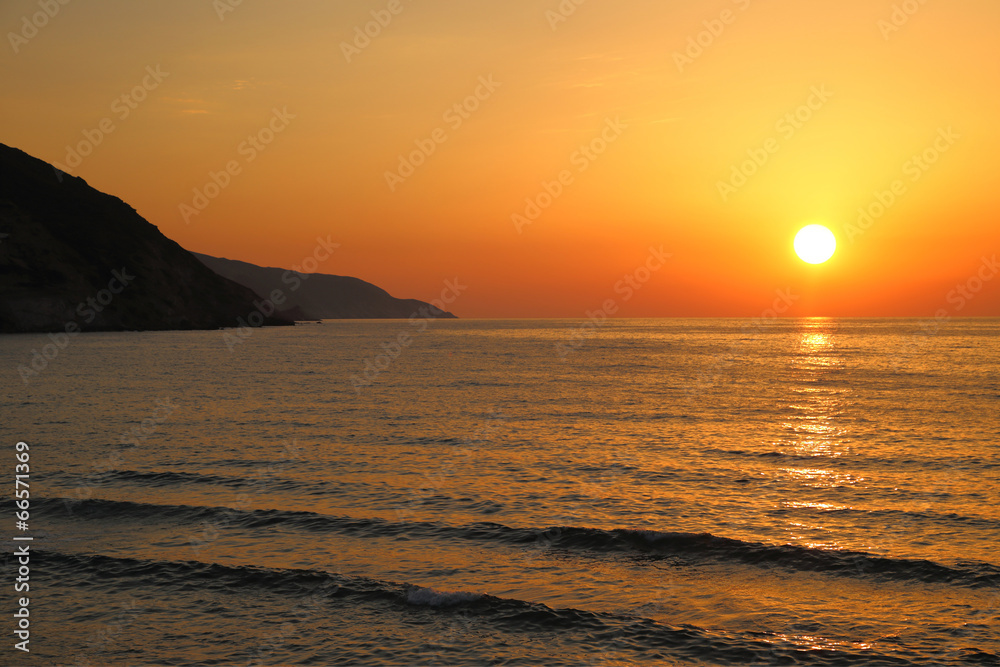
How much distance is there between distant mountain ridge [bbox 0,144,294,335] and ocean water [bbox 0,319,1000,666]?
118 metres

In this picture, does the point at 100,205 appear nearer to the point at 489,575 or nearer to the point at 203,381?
the point at 203,381

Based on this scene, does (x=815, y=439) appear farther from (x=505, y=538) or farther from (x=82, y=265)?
(x=82, y=265)

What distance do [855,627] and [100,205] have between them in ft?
669

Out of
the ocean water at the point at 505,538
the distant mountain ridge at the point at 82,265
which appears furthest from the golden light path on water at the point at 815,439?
the distant mountain ridge at the point at 82,265

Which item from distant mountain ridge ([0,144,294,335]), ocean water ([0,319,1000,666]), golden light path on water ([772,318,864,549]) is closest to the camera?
ocean water ([0,319,1000,666])

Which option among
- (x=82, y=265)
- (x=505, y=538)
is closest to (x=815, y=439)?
(x=505, y=538)

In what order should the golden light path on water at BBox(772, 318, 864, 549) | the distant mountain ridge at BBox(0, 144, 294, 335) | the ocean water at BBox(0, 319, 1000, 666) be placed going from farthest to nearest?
1. the distant mountain ridge at BBox(0, 144, 294, 335)
2. the golden light path on water at BBox(772, 318, 864, 549)
3. the ocean water at BBox(0, 319, 1000, 666)

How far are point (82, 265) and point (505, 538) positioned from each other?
160339mm

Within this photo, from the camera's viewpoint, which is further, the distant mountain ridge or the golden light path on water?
the distant mountain ridge

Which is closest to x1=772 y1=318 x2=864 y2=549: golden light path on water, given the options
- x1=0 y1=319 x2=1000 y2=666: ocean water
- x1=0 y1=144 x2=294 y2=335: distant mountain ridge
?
x1=0 y1=319 x2=1000 y2=666: ocean water

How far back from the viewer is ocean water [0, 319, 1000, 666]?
11.2 meters

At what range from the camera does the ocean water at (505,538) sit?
36.9 feet

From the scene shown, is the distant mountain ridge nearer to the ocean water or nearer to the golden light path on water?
the ocean water

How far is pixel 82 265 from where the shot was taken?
481 ft
